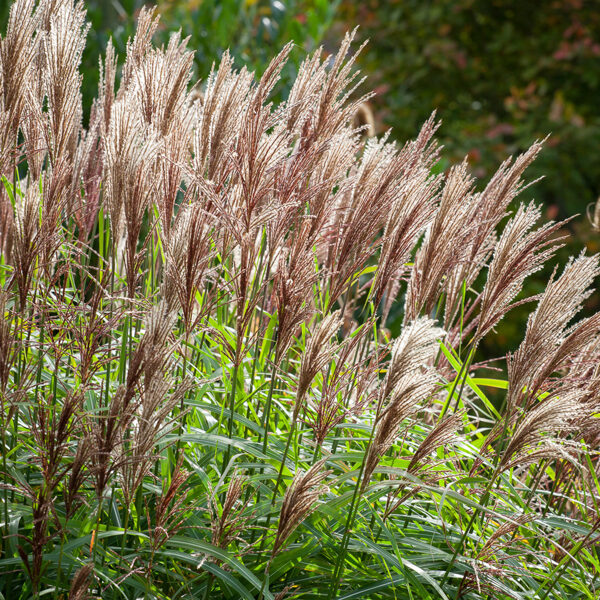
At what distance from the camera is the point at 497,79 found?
9.74m

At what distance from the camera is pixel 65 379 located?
6.95 feet

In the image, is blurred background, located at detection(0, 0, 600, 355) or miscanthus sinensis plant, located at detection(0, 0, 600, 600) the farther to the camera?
blurred background, located at detection(0, 0, 600, 355)

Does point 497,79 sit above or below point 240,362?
above

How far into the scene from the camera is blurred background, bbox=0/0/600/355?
9117 millimetres

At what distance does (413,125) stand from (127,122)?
8.16 metres

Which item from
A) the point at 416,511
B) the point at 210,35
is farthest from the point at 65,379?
the point at 210,35

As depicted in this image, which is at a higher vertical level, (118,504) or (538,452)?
(538,452)

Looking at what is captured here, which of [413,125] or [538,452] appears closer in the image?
[538,452]

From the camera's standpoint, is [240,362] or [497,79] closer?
[240,362]

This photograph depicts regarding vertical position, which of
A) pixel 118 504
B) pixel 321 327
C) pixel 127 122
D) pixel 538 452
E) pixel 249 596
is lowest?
pixel 118 504

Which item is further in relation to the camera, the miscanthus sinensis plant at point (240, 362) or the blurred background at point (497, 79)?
the blurred background at point (497, 79)

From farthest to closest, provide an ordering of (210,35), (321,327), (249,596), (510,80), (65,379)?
(510,80), (210,35), (65,379), (249,596), (321,327)

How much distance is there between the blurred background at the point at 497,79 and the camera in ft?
29.9

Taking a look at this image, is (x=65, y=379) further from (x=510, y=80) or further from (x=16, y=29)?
(x=510, y=80)
